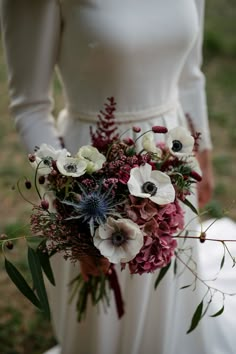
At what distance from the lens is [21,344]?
8.68ft

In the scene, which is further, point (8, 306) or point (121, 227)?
point (8, 306)

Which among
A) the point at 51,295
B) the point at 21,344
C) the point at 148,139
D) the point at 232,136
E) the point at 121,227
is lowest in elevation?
the point at 21,344

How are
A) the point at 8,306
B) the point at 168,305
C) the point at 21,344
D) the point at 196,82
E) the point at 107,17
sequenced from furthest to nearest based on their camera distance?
the point at 8,306
the point at 21,344
the point at 196,82
the point at 168,305
the point at 107,17

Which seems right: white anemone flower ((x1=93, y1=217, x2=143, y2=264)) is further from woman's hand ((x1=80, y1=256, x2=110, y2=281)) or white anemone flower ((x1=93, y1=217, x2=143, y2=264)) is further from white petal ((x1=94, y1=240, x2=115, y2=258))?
woman's hand ((x1=80, y1=256, x2=110, y2=281))

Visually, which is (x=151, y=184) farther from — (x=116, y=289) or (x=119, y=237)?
(x=116, y=289)

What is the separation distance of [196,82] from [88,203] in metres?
0.96

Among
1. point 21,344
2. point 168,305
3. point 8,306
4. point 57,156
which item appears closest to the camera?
point 57,156

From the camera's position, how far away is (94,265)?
1.38m

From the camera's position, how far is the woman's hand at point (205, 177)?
1997mm

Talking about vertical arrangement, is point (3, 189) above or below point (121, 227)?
below

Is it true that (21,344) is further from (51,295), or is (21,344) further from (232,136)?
(232,136)

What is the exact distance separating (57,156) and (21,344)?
1.64 m

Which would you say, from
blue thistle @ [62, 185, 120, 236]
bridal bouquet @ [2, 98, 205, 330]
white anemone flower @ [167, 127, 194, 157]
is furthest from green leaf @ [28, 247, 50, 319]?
white anemone flower @ [167, 127, 194, 157]

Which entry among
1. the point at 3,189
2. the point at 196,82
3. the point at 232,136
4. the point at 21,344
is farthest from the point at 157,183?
the point at 232,136
